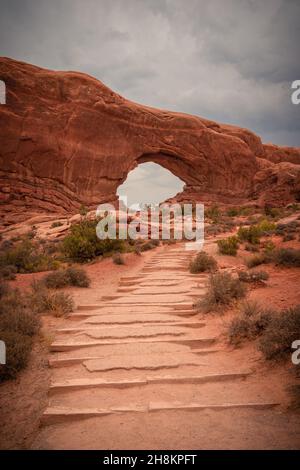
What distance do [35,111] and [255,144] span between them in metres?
29.0

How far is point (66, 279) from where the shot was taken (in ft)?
28.6

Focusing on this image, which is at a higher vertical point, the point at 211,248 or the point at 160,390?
the point at 211,248

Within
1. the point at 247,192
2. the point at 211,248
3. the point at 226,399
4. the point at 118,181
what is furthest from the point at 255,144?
the point at 226,399

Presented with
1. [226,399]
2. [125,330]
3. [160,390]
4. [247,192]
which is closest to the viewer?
[226,399]

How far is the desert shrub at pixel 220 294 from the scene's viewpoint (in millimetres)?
5848

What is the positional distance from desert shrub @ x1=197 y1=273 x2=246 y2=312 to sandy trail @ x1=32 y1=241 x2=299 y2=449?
0.32 meters

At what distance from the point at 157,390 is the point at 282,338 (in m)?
1.65

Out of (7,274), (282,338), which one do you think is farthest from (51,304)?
(282,338)

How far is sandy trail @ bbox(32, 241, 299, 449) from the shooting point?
102 inches

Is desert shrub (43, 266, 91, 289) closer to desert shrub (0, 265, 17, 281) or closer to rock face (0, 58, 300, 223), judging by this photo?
desert shrub (0, 265, 17, 281)

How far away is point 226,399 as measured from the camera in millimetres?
3125

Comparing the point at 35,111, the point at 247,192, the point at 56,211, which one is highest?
the point at 35,111

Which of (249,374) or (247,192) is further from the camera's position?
(247,192)
